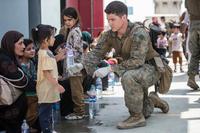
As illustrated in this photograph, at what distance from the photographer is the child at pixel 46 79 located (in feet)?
19.4

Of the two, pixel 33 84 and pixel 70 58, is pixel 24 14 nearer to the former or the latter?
pixel 70 58

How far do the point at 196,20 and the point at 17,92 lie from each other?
479cm

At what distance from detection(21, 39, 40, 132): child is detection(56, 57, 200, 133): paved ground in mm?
449

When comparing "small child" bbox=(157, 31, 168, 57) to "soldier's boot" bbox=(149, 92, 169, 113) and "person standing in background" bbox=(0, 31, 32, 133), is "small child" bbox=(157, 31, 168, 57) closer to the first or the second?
"soldier's boot" bbox=(149, 92, 169, 113)

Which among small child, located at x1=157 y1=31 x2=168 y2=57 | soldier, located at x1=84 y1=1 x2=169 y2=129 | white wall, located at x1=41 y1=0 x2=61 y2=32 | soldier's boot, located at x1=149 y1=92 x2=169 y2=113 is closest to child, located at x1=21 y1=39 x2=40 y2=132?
soldier, located at x1=84 y1=1 x2=169 y2=129

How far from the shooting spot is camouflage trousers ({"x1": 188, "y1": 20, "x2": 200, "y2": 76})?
31.2 feet

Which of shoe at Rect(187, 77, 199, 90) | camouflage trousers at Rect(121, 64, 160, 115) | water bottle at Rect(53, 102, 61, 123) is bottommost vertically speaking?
water bottle at Rect(53, 102, 61, 123)

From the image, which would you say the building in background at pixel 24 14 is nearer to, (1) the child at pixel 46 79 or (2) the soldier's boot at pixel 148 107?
(1) the child at pixel 46 79

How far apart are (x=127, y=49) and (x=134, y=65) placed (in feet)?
0.82

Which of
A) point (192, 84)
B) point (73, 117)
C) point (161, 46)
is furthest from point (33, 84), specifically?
point (161, 46)

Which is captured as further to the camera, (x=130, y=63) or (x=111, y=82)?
Result: (x=111, y=82)

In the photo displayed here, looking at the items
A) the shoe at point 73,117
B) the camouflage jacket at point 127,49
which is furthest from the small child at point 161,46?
the camouflage jacket at point 127,49

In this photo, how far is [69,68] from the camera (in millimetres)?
6883

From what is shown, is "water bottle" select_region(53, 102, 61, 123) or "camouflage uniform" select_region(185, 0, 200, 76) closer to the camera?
"water bottle" select_region(53, 102, 61, 123)
